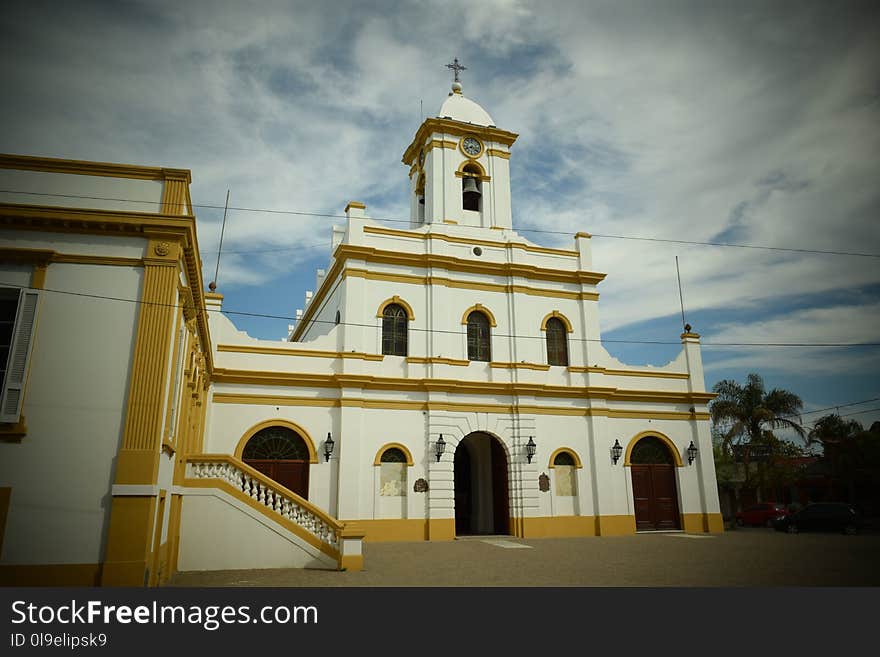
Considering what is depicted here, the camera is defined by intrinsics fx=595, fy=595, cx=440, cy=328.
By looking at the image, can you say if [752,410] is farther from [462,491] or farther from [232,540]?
[232,540]

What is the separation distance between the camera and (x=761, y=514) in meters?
27.8

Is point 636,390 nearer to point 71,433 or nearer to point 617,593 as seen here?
point 617,593

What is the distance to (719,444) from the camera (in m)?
38.0

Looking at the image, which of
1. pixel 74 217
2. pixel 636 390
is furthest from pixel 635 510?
pixel 74 217

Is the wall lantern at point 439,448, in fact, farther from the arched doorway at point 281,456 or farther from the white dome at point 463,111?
the white dome at point 463,111

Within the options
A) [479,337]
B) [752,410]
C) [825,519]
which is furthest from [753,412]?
[479,337]

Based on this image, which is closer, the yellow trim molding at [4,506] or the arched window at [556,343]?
the yellow trim molding at [4,506]

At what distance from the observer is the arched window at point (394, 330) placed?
65.1ft

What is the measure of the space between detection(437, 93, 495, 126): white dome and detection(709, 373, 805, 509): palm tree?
18.4 metres

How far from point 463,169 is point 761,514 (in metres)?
21.0

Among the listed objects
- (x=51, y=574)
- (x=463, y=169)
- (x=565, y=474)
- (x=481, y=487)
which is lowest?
(x=51, y=574)

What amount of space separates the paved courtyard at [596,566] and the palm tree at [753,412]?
14.0 metres

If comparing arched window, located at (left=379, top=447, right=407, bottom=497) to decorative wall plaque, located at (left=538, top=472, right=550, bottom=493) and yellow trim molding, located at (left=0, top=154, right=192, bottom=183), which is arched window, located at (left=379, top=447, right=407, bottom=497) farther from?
yellow trim molding, located at (left=0, top=154, right=192, bottom=183)

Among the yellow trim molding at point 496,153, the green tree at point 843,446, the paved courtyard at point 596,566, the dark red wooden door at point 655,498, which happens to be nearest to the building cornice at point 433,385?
the dark red wooden door at point 655,498
